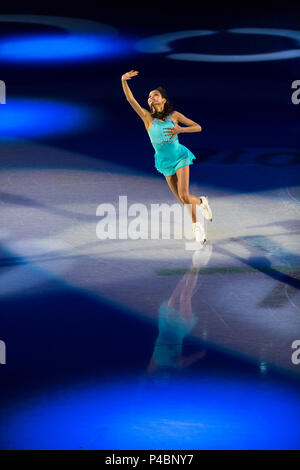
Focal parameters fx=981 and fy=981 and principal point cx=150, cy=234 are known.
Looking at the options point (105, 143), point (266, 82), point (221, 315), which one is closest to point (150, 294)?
point (221, 315)

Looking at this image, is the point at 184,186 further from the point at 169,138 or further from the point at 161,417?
the point at 161,417

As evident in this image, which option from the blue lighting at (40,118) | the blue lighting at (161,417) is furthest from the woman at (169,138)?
the blue lighting at (40,118)

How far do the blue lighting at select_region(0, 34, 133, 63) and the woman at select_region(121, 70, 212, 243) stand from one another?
384 inches

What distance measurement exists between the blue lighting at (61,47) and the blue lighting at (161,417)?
13297mm

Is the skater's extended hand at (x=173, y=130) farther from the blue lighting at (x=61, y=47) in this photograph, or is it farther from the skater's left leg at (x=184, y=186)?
the blue lighting at (x=61, y=47)

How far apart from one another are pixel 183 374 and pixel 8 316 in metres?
1.82

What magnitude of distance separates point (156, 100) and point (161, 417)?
3996mm

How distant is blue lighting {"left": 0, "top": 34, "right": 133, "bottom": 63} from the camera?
19734 millimetres

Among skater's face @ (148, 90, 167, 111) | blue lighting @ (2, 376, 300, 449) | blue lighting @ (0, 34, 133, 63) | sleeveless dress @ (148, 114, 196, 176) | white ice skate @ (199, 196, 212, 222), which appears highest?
blue lighting @ (0, 34, 133, 63)

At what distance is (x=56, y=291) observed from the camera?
29.1ft

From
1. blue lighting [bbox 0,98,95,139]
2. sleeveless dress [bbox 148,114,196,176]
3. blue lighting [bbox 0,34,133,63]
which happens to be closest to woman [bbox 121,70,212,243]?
sleeveless dress [bbox 148,114,196,176]

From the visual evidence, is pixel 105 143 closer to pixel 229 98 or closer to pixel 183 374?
pixel 229 98

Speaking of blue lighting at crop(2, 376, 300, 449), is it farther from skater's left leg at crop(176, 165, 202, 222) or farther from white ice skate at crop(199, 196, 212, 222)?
white ice skate at crop(199, 196, 212, 222)

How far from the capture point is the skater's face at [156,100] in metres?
9.67
